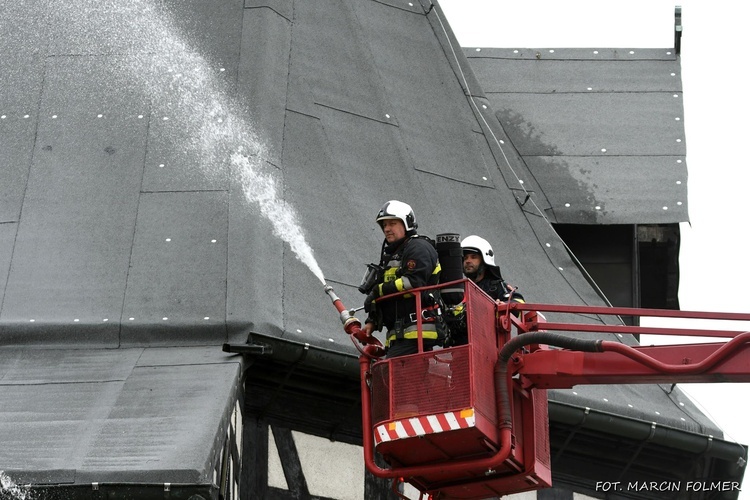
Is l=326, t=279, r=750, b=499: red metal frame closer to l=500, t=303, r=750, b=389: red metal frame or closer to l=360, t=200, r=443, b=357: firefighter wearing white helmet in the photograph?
l=500, t=303, r=750, b=389: red metal frame

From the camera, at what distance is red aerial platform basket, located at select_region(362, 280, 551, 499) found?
14070mm

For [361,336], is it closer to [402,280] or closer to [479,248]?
[402,280]

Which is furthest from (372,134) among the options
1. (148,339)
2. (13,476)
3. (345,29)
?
(13,476)

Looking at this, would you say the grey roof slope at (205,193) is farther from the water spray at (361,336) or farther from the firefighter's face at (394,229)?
the firefighter's face at (394,229)

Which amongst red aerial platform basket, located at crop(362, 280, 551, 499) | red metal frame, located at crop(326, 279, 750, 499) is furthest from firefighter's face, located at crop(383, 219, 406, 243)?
red aerial platform basket, located at crop(362, 280, 551, 499)

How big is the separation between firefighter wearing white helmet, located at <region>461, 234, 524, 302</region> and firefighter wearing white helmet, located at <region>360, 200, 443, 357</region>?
1.17 meters

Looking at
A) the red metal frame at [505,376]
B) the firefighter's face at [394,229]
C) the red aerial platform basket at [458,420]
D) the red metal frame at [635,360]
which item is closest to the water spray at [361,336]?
the red metal frame at [505,376]

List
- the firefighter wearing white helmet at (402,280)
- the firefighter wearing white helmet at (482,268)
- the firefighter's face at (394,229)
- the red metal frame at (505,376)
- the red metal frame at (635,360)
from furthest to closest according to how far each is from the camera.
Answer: the firefighter wearing white helmet at (482,268)
the firefighter's face at (394,229)
the firefighter wearing white helmet at (402,280)
the red metal frame at (635,360)
the red metal frame at (505,376)

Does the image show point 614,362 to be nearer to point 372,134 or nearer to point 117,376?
point 117,376

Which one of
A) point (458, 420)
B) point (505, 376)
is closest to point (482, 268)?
point (505, 376)

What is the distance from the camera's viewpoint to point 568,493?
19375 mm

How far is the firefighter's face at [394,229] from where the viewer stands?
49.4 ft

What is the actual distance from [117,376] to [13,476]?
2210 mm

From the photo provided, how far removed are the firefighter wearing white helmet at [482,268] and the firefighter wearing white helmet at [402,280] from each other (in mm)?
1172
